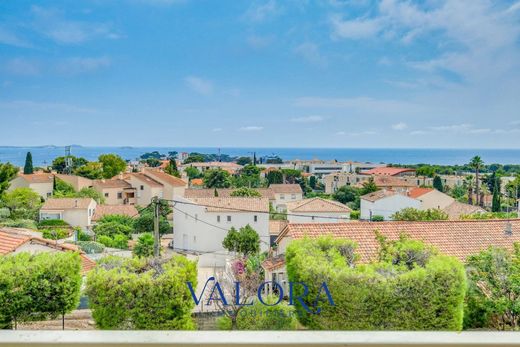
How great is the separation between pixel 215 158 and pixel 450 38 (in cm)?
6015

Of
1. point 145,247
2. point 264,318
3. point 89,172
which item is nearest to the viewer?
point 264,318

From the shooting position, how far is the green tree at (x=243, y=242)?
1332cm

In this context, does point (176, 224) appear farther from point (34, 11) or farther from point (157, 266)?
point (157, 266)

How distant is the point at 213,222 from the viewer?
1539 cm

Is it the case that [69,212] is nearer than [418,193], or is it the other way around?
[69,212]

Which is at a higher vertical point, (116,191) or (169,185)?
(169,185)

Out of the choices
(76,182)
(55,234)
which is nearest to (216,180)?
(76,182)

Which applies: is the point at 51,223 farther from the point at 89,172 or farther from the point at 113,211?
the point at 89,172

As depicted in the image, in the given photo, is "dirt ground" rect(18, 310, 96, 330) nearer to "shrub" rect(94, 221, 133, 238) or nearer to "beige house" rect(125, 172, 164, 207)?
"shrub" rect(94, 221, 133, 238)

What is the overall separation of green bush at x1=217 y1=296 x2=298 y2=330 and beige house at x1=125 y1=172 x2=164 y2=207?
2216cm

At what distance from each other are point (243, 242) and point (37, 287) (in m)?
10.9

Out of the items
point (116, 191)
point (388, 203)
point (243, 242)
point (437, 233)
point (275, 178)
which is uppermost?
point (275, 178)

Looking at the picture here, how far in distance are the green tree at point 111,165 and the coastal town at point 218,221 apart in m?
0.09

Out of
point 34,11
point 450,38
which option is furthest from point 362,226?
point 34,11
